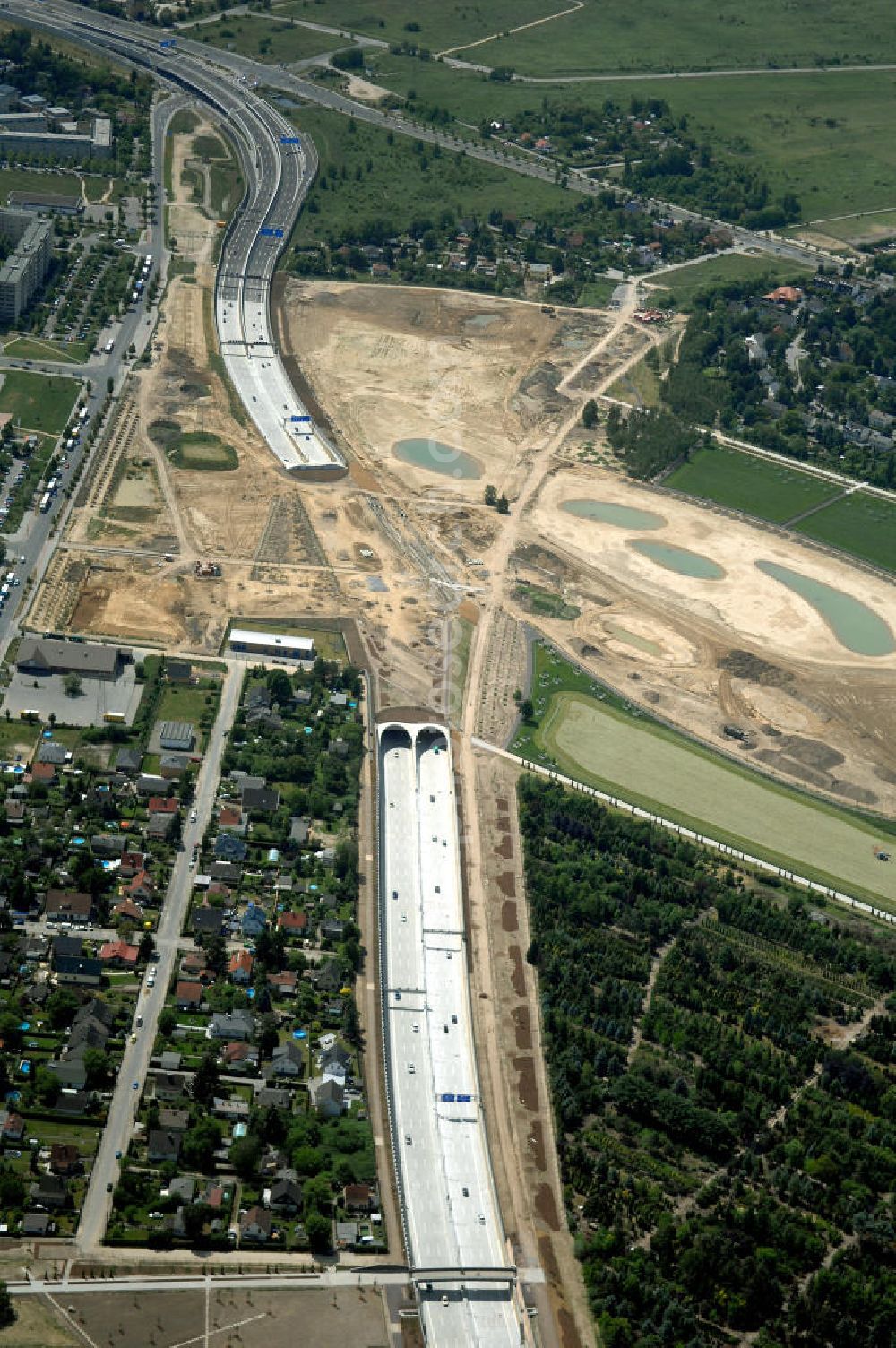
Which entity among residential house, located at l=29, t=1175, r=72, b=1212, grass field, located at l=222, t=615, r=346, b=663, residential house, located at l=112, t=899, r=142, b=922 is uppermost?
grass field, located at l=222, t=615, r=346, b=663

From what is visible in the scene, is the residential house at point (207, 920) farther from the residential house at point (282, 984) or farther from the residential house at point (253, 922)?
the residential house at point (282, 984)

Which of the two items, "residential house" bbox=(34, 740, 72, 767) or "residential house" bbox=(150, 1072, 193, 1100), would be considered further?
"residential house" bbox=(34, 740, 72, 767)

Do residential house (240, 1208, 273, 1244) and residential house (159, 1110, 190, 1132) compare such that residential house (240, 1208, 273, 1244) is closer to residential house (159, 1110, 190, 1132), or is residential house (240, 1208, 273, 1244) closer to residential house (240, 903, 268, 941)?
residential house (159, 1110, 190, 1132)

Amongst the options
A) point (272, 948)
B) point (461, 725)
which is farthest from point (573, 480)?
point (272, 948)

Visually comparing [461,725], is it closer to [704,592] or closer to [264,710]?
[264,710]

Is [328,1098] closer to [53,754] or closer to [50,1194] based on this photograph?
[50,1194]

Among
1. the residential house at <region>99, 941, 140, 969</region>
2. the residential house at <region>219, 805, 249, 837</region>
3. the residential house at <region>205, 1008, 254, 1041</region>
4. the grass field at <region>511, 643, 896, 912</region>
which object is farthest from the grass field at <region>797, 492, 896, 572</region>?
the residential house at <region>99, 941, 140, 969</region>

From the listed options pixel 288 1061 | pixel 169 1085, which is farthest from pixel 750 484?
pixel 169 1085
